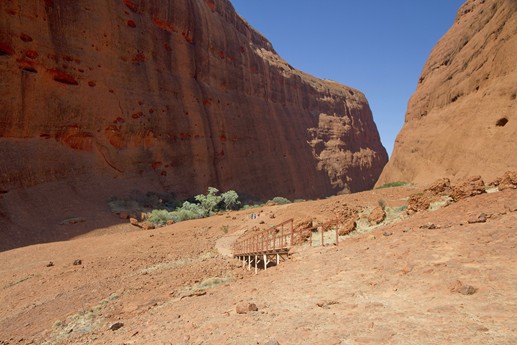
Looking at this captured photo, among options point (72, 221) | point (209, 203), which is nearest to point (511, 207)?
point (72, 221)

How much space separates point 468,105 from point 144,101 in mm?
21881

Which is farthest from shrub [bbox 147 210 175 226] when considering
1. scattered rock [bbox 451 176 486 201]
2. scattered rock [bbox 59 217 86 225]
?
scattered rock [bbox 451 176 486 201]

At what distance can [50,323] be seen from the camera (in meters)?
8.00

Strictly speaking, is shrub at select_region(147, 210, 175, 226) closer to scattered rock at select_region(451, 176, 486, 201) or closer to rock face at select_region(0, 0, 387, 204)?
rock face at select_region(0, 0, 387, 204)

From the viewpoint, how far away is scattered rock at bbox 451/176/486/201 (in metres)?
10.7

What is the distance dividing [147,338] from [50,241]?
48.2 ft

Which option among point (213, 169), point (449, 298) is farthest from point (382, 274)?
point (213, 169)

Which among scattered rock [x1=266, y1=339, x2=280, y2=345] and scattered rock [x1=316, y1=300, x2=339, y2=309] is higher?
scattered rock [x1=266, y1=339, x2=280, y2=345]

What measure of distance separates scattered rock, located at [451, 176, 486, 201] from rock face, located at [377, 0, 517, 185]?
15.7 feet

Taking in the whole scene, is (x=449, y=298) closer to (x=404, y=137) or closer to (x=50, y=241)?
(x=50, y=241)

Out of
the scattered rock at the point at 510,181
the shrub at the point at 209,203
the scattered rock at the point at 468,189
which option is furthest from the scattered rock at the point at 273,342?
the shrub at the point at 209,203

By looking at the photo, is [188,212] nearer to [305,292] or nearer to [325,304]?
[305,292]

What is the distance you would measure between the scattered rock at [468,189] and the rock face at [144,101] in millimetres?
20711

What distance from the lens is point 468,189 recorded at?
10.8m
